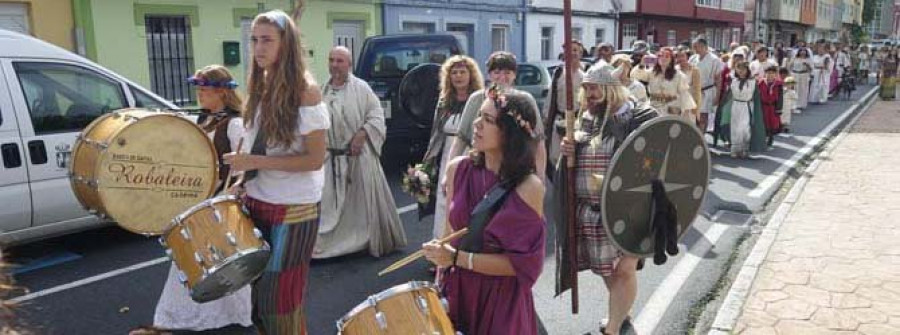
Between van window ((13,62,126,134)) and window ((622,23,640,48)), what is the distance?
1002 inches

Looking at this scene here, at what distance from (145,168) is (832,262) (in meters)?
5.00

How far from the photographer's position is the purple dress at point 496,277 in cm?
261

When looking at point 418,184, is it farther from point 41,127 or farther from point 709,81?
point 709,81

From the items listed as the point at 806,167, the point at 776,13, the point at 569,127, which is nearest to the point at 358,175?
the point at 569,127

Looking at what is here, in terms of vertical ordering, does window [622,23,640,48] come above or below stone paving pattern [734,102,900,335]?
above

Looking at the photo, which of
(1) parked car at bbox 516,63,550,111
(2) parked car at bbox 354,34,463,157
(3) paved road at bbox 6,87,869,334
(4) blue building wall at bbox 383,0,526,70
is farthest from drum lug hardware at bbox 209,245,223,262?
(4) blue building wall at bbox 383,0,526,70

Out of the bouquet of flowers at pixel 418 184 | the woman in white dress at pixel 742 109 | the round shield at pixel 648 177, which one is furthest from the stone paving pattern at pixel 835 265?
the bouquet of flowers at pixel 418 184

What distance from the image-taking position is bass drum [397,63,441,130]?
8.80 m

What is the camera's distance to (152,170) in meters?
4.00

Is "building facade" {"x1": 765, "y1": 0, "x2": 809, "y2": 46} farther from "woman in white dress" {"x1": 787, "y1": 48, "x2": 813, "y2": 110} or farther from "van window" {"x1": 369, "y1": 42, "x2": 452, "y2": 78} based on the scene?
"van window" {"x1": 369, "y1": 42, "x2": 452, "y2": 78}

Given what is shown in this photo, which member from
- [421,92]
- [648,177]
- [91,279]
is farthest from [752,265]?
[91,279]

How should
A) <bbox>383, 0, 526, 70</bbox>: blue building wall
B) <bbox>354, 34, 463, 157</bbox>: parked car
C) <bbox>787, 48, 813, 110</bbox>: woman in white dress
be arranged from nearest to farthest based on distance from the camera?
<bbox>354, 34, 463, 157</bbox>: parked car < <bbox>383, 0, 526, 70</bbox>: blue building wall < <bbox>787, 48, 813, 110</bbox>: woman in white dress

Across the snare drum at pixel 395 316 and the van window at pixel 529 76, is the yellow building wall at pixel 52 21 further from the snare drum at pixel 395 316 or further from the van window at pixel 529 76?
the snare drum at pixel 395 316

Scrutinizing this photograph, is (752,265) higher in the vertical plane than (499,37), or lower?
lower
